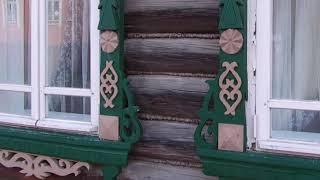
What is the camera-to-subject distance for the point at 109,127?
281 cm

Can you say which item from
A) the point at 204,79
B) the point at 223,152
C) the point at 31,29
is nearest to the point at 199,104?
the point at 204,79

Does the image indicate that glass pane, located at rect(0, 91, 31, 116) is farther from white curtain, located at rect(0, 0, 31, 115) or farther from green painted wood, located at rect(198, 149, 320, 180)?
green painted wood, located at rect(198, 149, 320, 180)

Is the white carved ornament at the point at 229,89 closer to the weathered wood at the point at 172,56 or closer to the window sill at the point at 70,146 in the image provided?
the weathered wood at the point at 172,56

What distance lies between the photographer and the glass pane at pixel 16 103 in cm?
330

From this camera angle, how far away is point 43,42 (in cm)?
315

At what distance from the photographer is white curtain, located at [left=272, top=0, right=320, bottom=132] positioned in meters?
2.41

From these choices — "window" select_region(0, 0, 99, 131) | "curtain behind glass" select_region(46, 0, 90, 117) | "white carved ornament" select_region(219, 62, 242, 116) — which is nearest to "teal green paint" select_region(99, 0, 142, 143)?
"window" select_region(0, 0, 99, 131)

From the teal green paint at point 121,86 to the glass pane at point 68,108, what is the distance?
0.90 feet

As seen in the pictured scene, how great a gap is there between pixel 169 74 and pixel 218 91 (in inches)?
12.7

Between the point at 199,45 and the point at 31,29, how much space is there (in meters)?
1.11

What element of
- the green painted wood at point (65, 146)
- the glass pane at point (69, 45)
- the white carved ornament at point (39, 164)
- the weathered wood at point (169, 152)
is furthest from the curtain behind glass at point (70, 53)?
the weathered wood at point (169, 152)

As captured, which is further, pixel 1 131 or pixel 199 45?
pixel 1 131

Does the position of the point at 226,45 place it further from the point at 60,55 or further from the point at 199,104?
the point at 60,55

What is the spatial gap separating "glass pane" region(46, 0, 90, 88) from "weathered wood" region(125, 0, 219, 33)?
34 centimetres
